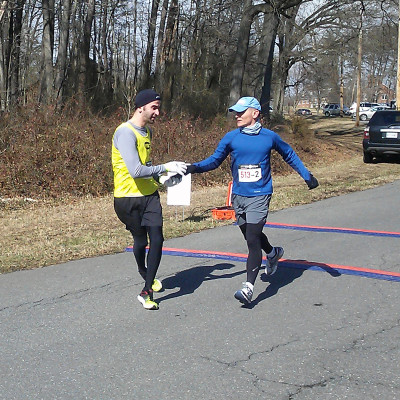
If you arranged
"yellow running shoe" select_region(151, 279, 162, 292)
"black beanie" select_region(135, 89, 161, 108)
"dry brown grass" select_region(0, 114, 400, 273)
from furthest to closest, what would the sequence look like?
"dry brown grass" select_region(0, 114, 400, 273), "yellow running shoe" select_region(151, 279, 162, 292), "black beanie" select_region(135, 89, 161, 108)

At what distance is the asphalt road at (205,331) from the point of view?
4195 millimetres

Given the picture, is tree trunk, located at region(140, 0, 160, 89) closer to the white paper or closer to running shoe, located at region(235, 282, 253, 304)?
the white paper

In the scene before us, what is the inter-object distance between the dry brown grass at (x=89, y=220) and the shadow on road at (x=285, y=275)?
2.28 m

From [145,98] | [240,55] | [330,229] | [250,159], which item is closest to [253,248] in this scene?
[250,159]

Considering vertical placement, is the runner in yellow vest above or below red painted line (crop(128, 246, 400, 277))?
above

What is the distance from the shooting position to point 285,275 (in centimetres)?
716

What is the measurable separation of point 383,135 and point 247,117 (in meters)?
16.5

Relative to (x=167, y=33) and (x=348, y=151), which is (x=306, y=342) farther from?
(x=167, y=33)

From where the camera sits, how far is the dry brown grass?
8.36 metres

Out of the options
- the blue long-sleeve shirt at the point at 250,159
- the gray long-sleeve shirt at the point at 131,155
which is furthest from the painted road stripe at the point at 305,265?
the gray long-sleeve shirt at the point at 131,155

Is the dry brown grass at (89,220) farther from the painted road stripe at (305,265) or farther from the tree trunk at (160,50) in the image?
the tree trunk at (160,50)

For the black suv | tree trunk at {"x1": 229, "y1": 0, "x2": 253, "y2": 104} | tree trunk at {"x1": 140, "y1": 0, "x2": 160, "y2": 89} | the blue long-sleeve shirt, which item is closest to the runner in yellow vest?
the blue long-sleeve shirt

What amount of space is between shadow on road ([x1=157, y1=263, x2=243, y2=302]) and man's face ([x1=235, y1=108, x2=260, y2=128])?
1755mm

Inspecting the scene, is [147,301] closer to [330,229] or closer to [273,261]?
[273,261]
